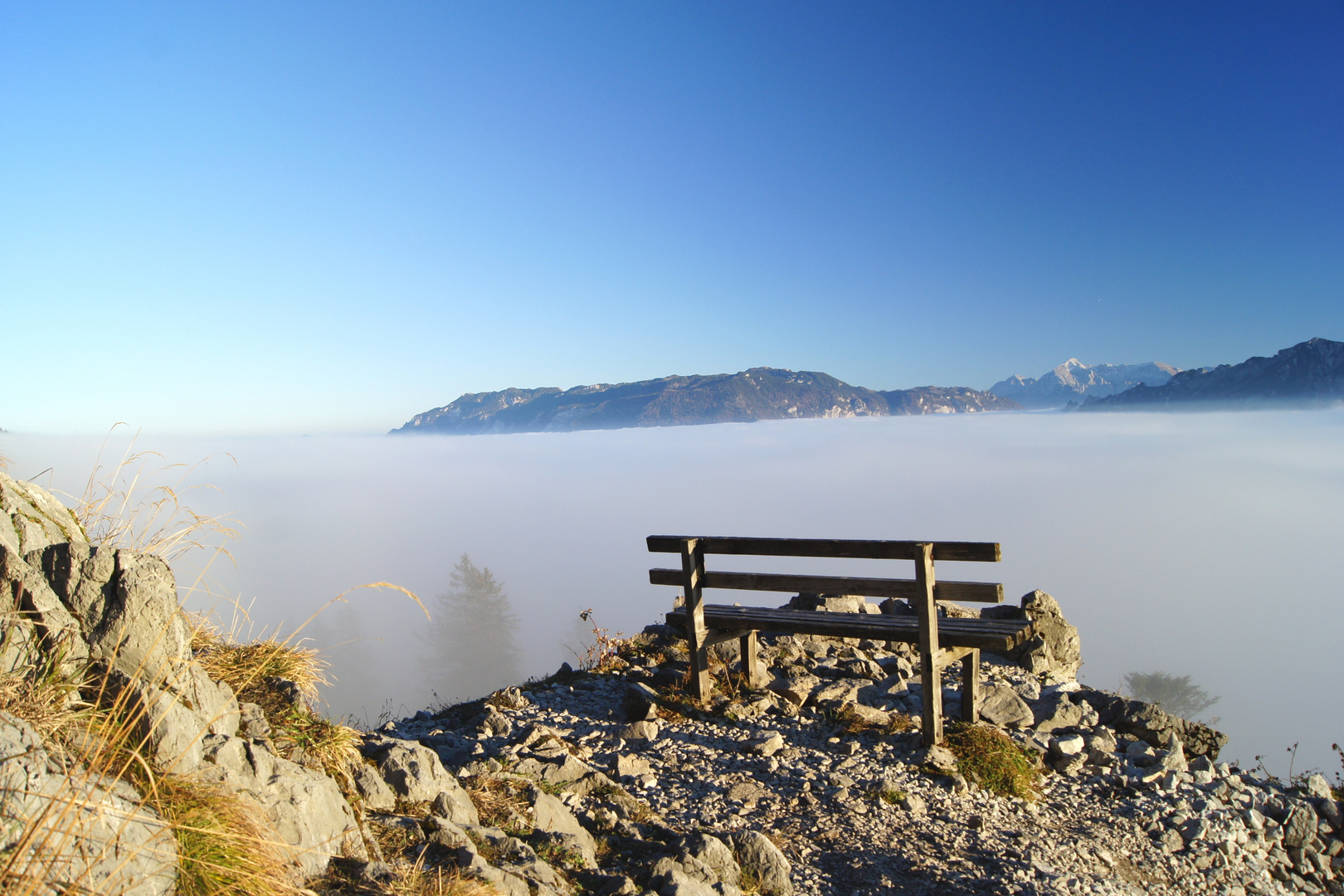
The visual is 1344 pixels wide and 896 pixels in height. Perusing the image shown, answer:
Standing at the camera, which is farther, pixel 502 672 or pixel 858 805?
pixel 502 672

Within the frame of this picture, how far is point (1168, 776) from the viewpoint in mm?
Answer: 6480

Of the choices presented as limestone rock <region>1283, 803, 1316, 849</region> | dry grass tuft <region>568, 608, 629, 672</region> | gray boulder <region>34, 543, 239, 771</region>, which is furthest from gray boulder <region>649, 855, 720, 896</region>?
dry grass tuft <region>568, 608, 629, 672</region>

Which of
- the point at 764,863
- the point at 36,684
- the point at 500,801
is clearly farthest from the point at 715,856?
the point at 36,684

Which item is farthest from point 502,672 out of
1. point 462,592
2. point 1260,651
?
point 1260,651

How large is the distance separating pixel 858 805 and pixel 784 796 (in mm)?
660

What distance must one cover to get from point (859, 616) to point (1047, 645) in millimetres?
4278

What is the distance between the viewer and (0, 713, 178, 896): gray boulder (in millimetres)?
2250

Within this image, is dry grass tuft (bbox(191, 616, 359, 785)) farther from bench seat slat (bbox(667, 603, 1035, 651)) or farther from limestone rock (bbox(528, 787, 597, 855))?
bench seat slat (bbox(667, 603, 1035, 651))

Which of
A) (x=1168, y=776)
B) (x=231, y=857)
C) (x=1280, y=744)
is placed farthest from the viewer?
(x=1280, y=744)

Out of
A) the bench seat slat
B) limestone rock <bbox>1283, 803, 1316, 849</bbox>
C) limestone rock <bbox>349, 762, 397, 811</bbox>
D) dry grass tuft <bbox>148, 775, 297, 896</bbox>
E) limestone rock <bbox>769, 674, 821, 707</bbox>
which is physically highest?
dry grass tuft <bbox>148, 775, 297, 896</bbox>

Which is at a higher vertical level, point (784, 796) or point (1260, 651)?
point (784, 796)

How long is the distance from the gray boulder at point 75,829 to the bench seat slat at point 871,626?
20.4 feet

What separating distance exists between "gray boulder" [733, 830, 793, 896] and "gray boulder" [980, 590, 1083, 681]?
6.58 m

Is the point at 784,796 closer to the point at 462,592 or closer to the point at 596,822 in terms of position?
the point at 596,822
